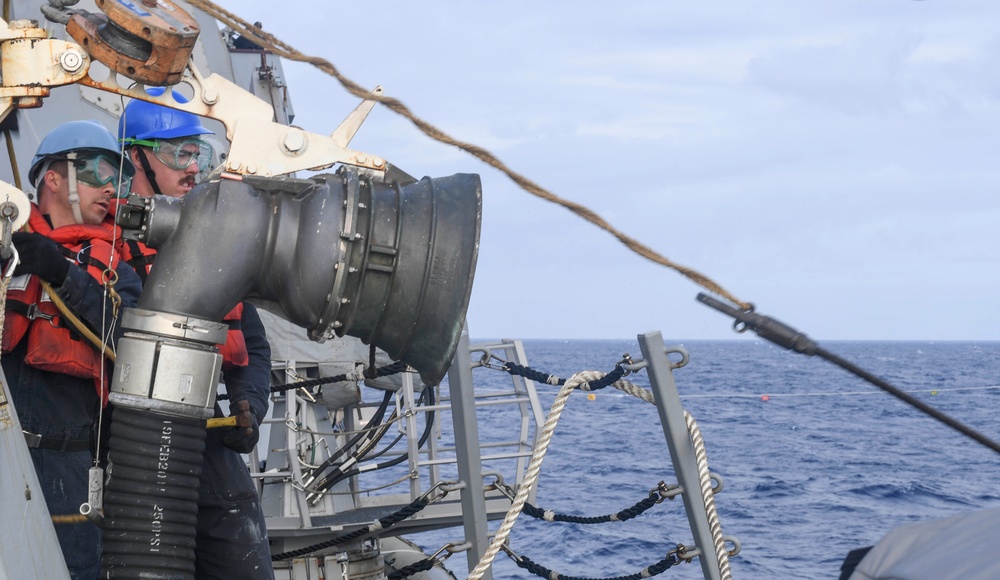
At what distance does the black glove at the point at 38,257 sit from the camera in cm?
309

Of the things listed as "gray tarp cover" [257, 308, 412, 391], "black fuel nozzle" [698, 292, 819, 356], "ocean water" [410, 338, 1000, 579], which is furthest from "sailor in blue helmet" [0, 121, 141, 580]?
"gray tarp cover" [257, 308, 412, 391]

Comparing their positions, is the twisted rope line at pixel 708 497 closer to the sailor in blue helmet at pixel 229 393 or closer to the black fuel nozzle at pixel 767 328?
the black fuel nozzle at pixel 767 328

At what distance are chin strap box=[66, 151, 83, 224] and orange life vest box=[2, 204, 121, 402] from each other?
0.34 ft

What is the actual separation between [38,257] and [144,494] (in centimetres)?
75

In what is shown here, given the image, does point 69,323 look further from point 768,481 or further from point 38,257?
point 768,481

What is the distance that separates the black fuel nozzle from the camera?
2818mm

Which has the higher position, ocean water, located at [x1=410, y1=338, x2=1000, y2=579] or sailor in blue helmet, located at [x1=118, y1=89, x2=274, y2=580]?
sailor in blue helmet, located at [x1=118, y1=89, x2=274, y2=580]

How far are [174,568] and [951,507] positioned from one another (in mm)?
20948

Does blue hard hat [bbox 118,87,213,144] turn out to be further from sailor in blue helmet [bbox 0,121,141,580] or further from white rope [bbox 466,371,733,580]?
white rope [bbox 466,371,733,580]

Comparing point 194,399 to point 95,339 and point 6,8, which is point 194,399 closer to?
point 95,339

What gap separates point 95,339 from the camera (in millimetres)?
3287

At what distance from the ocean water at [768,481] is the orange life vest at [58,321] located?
3.42 metres

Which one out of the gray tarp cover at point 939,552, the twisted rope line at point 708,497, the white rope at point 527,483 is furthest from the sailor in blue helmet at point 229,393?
the gray tarp cover at point 939,552

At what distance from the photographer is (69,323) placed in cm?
332
